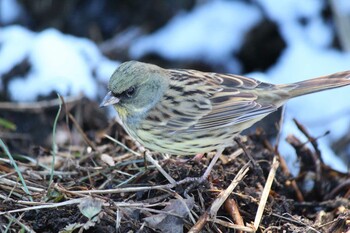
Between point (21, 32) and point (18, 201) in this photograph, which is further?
point (21, 32)

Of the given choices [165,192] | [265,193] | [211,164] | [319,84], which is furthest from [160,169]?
[319,84]

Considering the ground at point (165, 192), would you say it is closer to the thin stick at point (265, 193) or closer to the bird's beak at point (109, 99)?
the thin stick at point (265, 193)

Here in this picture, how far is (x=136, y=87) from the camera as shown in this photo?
17.3ft

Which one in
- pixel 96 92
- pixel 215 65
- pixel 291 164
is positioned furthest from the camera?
pixel 215 65

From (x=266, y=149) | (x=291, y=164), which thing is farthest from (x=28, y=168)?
(x=291, y=164)

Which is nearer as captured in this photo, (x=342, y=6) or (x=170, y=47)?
(x=342, y=6)

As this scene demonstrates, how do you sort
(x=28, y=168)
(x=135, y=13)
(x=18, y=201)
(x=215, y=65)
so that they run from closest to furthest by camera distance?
(x=18, y=201)
(x=28, y=168)
(x=215, y=65)
(x=135, y=13)

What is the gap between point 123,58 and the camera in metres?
8.77

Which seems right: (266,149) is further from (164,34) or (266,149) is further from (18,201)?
(164,34)

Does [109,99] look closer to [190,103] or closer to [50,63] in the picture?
[190,103]

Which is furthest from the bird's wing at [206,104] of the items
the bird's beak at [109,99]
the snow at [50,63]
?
the snow at [50,63]

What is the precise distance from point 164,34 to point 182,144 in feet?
12.8

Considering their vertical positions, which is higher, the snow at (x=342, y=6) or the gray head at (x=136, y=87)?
the snow at (x=342, y=6)

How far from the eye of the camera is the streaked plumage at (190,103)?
5117 millimetres
